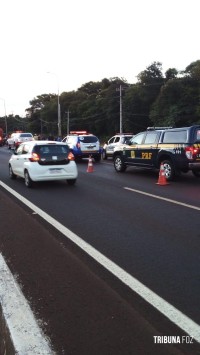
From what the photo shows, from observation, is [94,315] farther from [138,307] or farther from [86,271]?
[86,271]

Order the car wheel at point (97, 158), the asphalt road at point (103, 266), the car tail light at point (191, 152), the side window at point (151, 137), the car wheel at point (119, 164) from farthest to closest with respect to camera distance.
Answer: the car wheel at point (97, 158) < the car wheel at point (119, 164) < the side window at point (151, 137) < the car tail light at point (191, 152) < the asphalt road at point (103, 266)

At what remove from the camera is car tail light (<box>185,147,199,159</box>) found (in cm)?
1369

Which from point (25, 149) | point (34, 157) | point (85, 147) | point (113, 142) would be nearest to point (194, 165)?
point (34, 157)

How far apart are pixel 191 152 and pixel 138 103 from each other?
6688cm

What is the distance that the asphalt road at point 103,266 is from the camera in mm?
3666

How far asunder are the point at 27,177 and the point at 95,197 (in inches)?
120

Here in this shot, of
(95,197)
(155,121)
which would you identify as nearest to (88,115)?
(155,121)

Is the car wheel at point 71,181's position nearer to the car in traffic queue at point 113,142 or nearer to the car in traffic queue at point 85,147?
the car in traffic queue at point 113,142

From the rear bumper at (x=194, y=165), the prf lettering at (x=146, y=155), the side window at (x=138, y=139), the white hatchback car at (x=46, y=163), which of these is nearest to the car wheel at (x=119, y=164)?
the side window at (x=138, y=139)

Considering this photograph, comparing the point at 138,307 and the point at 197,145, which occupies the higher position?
the point at 197,145

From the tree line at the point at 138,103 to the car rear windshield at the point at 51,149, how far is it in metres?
34.4

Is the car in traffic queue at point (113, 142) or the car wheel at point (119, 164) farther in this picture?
the car in traffic queue at point (113, 142)

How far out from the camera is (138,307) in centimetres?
417

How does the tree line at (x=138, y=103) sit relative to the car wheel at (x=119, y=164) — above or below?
above
